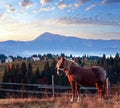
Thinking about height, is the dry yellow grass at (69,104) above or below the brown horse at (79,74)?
below

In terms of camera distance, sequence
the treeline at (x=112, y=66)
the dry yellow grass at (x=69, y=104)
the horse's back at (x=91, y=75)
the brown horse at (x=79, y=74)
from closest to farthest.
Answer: the dry yellow grass at (x=69, y=104) < the brown horse at (x=79, y=74) < the horse's back at (x=91, y=75) < the treeline at (x=112, y=66)

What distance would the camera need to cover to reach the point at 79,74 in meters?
16.2

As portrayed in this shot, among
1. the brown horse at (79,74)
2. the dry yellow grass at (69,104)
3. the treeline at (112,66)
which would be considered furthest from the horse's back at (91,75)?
the treeline at (112,66)

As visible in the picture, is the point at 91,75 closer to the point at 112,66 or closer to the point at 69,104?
the point at 69,104

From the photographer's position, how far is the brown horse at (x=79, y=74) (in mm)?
16078

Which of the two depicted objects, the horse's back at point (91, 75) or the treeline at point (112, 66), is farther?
the treeline at point (112, 66)

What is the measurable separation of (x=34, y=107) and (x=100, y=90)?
4.14 metres

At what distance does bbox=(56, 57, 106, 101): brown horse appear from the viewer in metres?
16.1

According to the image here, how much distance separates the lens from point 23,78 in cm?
7444

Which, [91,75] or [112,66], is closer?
[91,75]

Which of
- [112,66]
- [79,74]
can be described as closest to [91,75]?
[79,74]

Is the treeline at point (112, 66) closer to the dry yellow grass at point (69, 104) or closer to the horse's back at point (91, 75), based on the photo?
the horse's back at point (91, 75)

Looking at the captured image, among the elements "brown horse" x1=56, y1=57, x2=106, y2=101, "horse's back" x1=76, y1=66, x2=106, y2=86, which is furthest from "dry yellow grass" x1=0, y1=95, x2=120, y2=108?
"horse's back" x1=76, y1=66, x2=106, y2=86

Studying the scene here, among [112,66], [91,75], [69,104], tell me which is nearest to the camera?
[69,104]
